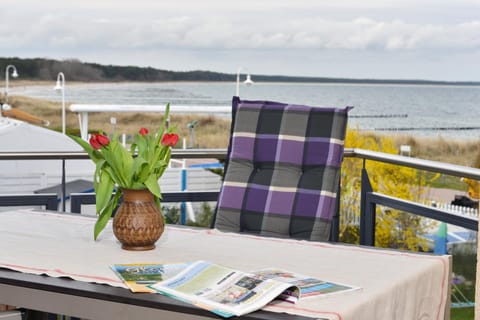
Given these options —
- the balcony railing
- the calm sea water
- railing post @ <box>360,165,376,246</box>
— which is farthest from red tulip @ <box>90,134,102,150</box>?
the calm sea water

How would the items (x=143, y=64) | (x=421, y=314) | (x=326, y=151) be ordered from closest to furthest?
(x=421, y=314), (x=326, y=151), (x=143, y=64)

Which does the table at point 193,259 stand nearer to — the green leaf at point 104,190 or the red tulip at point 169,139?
the green leaf at point 104,190

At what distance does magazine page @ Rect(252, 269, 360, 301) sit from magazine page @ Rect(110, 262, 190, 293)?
0.61 ft

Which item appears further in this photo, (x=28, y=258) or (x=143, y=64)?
(x=143, y=64)

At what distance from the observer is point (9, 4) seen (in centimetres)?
1655

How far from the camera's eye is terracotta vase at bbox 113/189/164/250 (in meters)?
1.74

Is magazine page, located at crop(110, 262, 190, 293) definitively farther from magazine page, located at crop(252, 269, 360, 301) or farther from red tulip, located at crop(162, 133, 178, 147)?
red tulip, located at crop(162, 133, 178, 147)

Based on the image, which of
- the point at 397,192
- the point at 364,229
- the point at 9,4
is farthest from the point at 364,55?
the point at 364,229

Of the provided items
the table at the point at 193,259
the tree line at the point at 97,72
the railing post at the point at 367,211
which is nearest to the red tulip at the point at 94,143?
the table at the point at 193,259

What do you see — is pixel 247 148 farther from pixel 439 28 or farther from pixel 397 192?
pixel 439 28

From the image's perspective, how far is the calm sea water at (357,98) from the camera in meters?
14.4

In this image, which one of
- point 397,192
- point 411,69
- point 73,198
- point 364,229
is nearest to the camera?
point 73,198

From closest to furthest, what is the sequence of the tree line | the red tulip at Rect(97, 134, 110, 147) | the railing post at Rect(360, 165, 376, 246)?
the red tulip at Rect(97, 134, 110, 147)
the railing post at Rect(360, 165, 376, 246)
the tree line

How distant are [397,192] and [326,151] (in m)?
5.21
